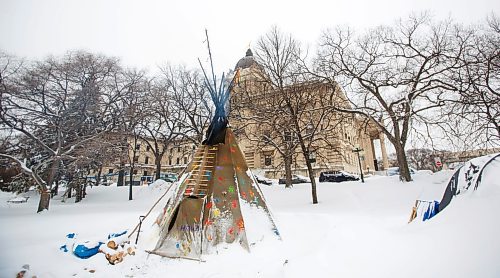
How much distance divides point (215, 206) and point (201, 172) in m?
1.15

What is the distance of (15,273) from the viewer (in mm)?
3816

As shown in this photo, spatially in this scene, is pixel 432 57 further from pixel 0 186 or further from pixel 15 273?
pixel 0 186

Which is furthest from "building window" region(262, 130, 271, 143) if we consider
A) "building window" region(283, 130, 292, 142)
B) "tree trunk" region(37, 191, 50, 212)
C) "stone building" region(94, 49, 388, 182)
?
"tree trunk" region(37, 191, 50, 212)

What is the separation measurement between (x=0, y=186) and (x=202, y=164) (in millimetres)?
15071

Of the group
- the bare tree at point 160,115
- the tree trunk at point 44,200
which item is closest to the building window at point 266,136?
the bare tree at point 160,115

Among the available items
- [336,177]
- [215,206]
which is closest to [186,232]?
[215,206]

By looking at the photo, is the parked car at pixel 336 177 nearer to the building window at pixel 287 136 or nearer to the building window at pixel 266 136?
the building window at pixel 287 136

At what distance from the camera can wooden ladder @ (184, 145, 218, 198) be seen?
6660 mm

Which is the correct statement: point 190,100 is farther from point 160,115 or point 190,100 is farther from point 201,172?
point 201,172

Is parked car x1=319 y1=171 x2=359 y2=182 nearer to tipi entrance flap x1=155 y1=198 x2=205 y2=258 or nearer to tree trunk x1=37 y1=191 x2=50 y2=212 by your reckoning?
tipi entrance flap x1=155 y1=198 x2=205 y2=258

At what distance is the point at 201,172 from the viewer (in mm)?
6949

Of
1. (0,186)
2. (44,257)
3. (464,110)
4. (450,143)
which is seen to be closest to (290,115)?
(464,110)

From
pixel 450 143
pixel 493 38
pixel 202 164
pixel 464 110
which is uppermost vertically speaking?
pixel 493 38

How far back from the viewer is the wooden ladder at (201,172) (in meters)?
6.66
